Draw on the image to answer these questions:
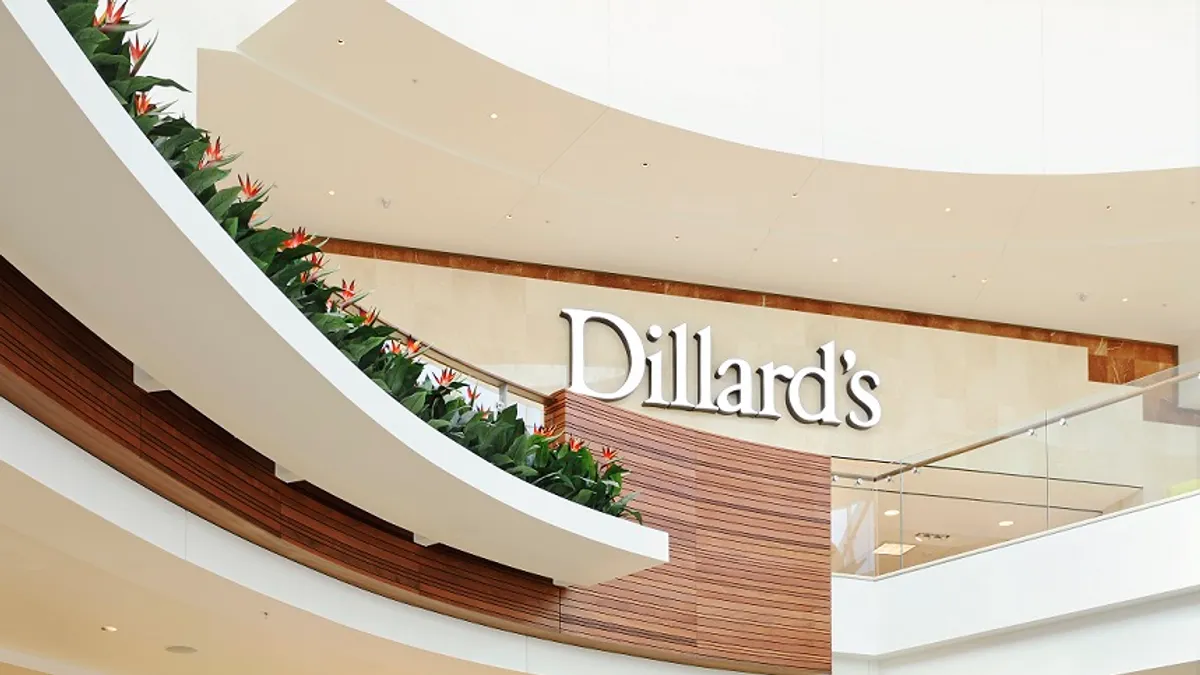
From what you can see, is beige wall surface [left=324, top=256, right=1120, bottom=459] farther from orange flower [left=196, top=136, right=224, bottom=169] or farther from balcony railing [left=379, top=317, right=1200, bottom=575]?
orange flower [left=196, top=136, right=224, bottom=169]

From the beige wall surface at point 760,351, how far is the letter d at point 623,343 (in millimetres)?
89

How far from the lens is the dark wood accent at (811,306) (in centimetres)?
1441

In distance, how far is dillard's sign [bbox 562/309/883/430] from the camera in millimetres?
14781

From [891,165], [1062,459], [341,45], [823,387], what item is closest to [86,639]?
[341,45]

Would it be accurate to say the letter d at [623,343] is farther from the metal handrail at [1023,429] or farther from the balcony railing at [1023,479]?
the metal handrail at [1023,429]

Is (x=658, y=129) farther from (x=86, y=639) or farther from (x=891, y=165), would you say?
(x=86, y=639)

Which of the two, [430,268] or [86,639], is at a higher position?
[430,268]

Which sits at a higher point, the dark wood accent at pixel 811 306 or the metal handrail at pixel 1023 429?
the dark wood accent at pixel 811 306

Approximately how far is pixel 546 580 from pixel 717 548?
5.41ft

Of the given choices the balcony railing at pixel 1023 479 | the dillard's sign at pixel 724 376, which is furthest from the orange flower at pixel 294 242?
the dillard's sign at pixel 724 376

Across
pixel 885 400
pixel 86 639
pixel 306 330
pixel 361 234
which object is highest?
pixel 361 234

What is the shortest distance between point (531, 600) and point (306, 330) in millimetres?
3483

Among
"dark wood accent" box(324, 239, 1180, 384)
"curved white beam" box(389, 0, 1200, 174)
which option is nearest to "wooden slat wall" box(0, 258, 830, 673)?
"curved white beam" box(389, 0, 1200, 174)

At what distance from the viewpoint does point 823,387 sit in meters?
15.6
